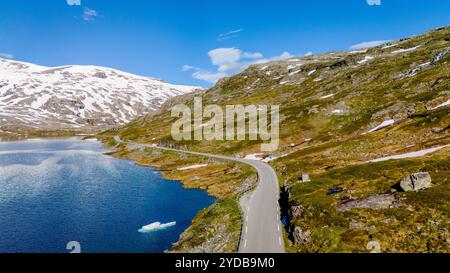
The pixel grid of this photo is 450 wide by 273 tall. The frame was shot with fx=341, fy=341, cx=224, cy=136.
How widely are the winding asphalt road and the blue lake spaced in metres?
13.5

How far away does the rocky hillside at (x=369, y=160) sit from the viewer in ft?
137

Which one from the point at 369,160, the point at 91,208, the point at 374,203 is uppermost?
the point at 369,160

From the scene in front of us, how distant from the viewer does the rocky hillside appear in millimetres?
41625

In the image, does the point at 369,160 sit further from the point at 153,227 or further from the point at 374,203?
the point at 153,227

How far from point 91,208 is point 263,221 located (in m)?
43.4

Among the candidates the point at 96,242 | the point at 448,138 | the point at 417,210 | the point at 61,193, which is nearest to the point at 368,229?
the point at 417,210

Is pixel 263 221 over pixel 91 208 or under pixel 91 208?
over

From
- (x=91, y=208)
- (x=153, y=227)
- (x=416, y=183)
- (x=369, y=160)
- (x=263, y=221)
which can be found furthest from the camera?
(x=369, y=160)

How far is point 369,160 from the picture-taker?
7906 centimetres

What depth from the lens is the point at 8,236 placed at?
2266 inches

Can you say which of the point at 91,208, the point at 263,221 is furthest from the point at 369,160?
the point at 91,208

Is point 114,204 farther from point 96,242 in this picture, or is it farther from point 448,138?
point 448,138

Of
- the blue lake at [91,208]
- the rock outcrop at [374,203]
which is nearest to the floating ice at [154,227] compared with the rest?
the blue lake at [91,208]

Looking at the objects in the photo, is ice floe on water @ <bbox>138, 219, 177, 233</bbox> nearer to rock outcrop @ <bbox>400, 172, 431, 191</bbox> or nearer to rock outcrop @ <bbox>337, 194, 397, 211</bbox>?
rock outcrop @ <bbox>337, 194, 397, 211</bbox>
